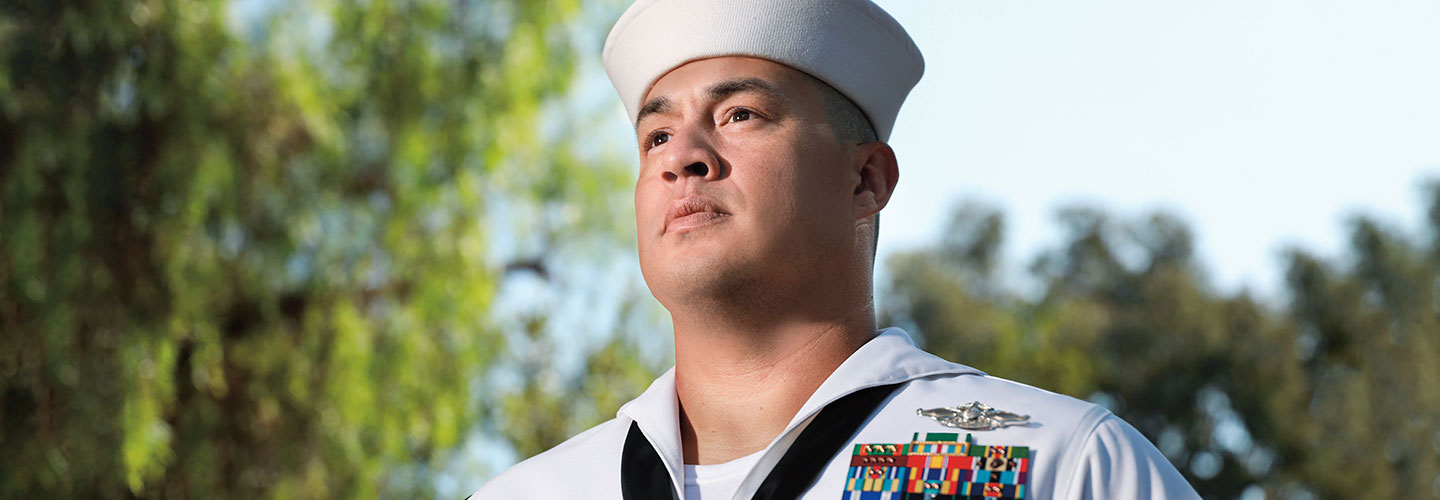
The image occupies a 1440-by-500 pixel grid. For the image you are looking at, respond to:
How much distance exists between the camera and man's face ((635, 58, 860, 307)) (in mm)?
2346

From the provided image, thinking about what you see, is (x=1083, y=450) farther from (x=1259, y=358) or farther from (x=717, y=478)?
(x=1259, y=358)

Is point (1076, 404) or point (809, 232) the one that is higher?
point (809, 232)

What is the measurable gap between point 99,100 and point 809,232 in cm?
480

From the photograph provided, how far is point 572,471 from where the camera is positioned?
102 inches

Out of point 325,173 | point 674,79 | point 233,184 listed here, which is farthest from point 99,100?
point 674,79

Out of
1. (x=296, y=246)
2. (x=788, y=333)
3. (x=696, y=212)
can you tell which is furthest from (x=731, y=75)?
(x=296, y=246)

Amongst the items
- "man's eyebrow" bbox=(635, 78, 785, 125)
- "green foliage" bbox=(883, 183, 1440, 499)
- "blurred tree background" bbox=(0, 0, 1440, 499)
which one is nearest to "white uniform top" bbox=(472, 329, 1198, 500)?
"man's eyebrow" bbox=(635, 78, 785, 125)

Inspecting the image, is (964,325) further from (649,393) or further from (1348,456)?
(649,393)

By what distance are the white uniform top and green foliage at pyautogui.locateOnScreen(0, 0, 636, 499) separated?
3.89 meters

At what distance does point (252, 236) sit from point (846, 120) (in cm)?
Result: 480

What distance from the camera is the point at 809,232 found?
2.40 meters

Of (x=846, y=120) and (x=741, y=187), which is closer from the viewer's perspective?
(x=741, y=187)

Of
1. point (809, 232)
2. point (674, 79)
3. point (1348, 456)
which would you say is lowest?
point (1348, 456)

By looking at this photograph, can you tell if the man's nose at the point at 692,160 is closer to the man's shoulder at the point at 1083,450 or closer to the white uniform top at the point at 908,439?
the white uniform top at the point at 908,439
